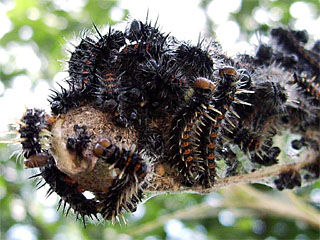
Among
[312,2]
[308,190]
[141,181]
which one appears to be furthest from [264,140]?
[312,2]

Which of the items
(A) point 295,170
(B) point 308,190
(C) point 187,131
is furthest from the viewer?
(B) point 308,190

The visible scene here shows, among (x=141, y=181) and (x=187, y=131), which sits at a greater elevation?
(x=187, y=131)

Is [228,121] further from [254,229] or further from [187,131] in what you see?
[254,229]

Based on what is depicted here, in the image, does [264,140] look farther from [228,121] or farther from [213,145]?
[213,145]

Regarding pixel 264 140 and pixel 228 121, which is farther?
pixel 264 140

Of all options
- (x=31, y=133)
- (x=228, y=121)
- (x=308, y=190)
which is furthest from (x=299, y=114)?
(x=308, y=190)

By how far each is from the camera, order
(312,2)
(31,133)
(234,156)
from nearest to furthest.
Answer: (31,133), (234,156), (312,2)

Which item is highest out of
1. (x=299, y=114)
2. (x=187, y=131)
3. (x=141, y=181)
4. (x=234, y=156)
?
(x=299, y=114)
